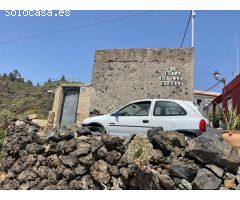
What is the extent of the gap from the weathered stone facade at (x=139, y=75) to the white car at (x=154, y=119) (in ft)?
11.0

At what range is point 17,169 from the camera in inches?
386

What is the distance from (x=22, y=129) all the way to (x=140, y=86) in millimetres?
5063

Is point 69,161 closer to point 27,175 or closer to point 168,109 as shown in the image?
point 27,175

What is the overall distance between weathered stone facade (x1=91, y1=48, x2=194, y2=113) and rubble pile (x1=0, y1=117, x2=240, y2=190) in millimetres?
3835

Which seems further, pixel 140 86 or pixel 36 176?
pixel 140 86

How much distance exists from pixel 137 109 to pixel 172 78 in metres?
3.70

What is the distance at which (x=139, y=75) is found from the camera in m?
13.5

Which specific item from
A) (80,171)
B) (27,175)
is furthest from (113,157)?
(27,175)

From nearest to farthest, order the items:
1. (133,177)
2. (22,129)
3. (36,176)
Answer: (133,177), (36,176), (22,129)

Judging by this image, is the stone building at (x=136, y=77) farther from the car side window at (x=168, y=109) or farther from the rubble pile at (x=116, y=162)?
the rubble pile at (x=116, y=162)

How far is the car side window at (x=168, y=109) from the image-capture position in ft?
29.4

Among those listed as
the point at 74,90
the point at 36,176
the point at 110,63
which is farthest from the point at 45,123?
the point at 36,176

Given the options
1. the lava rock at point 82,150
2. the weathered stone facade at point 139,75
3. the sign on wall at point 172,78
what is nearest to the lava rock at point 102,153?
the lava rock at point 82,150
